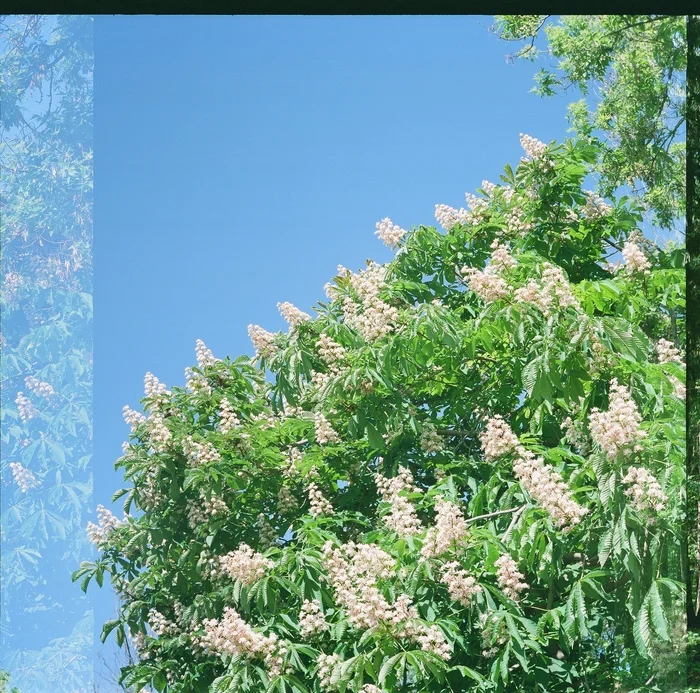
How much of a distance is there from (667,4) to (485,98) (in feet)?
4.93

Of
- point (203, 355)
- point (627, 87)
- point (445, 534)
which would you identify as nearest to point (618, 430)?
point (445, 534)

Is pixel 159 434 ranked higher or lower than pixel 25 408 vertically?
lower

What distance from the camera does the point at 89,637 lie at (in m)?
3.04

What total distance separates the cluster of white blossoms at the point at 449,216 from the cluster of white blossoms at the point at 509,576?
130 centimetres

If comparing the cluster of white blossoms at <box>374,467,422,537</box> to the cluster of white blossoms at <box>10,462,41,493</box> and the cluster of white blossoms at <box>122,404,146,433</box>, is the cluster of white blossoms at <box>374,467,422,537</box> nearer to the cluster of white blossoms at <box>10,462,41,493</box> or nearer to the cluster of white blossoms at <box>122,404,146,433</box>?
the cluster of white blossoms at <box>122,404,146,433</box>

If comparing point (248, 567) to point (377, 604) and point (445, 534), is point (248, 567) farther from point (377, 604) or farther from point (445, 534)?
point (445, 534)

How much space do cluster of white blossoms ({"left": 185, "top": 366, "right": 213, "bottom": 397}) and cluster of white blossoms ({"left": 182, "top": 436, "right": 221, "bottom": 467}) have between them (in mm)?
293

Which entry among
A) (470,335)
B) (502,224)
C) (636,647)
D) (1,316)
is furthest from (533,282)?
(1,316)

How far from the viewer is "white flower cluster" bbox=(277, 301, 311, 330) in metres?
3.17

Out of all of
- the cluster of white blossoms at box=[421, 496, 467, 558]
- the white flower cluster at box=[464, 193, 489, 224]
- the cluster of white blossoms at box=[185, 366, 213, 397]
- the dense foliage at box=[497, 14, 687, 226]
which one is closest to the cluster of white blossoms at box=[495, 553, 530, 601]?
the cluster of white blossoms at box=[421, 496, 467, 558]

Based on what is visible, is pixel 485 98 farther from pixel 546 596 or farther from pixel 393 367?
pixel 546 596

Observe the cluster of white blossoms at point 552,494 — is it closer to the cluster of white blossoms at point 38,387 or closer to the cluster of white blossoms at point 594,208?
the cluster of white blossoms at point 594,208

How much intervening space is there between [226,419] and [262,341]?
37 cm

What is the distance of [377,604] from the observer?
2.31m
